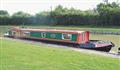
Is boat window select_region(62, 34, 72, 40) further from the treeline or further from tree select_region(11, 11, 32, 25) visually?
tree select_region(11, 11, 32, 25)

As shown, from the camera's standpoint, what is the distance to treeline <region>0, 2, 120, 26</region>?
5803 cm

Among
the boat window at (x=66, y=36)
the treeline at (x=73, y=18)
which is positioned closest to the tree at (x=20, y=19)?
the treeline at (x=73, y=18)

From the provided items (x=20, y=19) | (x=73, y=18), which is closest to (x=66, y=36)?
(x=73, y=18)

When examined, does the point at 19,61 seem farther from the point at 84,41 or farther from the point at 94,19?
the point at 94,19

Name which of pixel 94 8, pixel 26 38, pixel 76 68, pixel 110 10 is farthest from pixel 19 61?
pixel 94 8

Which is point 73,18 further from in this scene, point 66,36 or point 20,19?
point 66,36

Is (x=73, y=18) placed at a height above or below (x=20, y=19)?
above

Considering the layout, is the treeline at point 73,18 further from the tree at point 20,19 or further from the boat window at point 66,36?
the boat window at point 66,36

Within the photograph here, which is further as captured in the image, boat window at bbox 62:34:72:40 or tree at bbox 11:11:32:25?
tree at bbox 11:11:32:25

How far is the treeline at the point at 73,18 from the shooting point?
58.0 metres

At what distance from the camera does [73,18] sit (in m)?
63.0

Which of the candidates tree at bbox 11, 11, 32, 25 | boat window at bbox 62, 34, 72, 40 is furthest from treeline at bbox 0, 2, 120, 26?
boat window at bbox 62, 34, 72, 40

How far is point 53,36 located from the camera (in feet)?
78.1

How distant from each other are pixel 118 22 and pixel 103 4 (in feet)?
46.1
